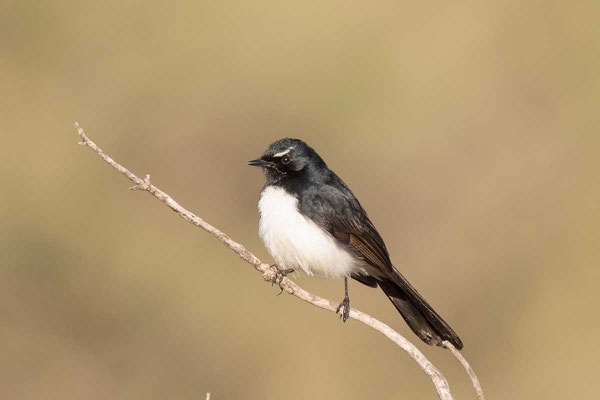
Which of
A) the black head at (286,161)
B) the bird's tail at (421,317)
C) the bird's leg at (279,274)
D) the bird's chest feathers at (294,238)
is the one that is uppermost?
the black head at (286,161)

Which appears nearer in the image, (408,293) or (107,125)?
(408,293)

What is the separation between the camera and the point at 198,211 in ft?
32.5

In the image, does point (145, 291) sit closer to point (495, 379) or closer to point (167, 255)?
point (167, 255)

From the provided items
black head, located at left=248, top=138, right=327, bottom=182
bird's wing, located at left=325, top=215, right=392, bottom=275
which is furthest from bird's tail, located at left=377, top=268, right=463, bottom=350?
black head, located at left=248, top=138, right=327, bottom=182

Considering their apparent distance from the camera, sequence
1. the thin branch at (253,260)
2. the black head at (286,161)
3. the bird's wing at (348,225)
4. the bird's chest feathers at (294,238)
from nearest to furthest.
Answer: the thin branch at (253,260) → the bird's chest feathers at (294,238) → the bird's wing at (348,225) → the black head at (286,161)

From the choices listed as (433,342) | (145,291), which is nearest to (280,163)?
(433,342)

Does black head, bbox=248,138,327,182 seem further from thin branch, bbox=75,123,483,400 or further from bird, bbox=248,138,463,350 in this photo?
thin branch, bbox=75,123,483,400

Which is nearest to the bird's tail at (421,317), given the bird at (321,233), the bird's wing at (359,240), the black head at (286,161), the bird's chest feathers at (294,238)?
the bird at (321,233)

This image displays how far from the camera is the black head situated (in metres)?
6.38

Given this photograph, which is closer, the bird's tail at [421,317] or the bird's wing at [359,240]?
the bird's tail at [421,317]

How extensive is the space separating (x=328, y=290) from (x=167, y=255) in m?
2.10

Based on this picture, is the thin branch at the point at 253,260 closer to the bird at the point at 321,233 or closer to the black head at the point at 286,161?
the bird at the point at 321,233

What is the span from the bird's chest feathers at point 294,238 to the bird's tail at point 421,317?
56 cm

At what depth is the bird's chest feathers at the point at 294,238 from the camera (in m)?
6.09
